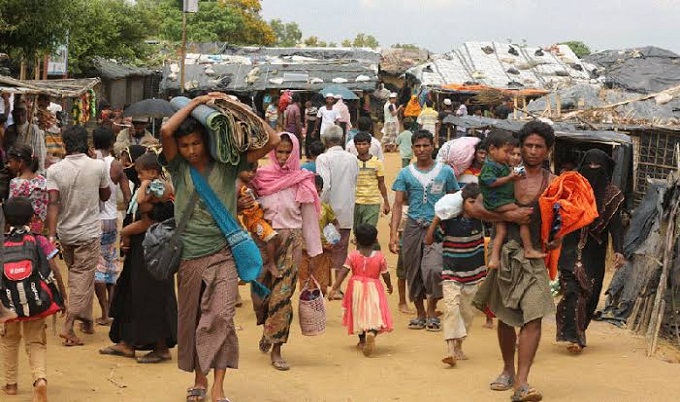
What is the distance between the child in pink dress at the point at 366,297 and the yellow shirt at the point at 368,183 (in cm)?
305

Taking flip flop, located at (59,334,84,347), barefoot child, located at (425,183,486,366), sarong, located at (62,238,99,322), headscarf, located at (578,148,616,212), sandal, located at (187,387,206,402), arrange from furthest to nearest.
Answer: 1. headscarf, located at (578,148,616,212)
2. sarong, located at (62,238,99,322)
3. flip flop, located at (59,334,84,347)
4. barefoot child, located at (425,183,486,366)
5. sandal, located at (187,387,206,402)

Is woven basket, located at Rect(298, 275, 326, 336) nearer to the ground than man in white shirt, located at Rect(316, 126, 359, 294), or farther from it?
nearer to the ground

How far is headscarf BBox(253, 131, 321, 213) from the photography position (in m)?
8.55

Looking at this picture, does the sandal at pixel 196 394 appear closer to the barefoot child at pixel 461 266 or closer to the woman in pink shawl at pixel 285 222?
the woman in pink shawl at pixel 285 222

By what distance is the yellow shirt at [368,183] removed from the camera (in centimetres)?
1266

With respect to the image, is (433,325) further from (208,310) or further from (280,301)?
(208,310)

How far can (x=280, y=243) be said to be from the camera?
27.6ft

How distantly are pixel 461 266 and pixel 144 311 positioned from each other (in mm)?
2549

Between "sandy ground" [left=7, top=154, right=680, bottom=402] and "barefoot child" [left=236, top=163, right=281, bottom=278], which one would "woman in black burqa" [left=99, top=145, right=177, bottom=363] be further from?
"barefoot child" [left=236, top=163, right=281, bottom=278]

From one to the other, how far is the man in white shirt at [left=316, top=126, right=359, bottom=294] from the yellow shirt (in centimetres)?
77

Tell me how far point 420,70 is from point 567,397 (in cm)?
3086

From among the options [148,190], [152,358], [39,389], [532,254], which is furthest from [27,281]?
[532,254]

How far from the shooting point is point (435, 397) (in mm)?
7723

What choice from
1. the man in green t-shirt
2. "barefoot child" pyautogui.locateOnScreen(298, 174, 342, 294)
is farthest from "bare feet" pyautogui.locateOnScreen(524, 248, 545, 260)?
"barefoot child" pyautogui.locateOnScreen(298, 174, 342, 294)
